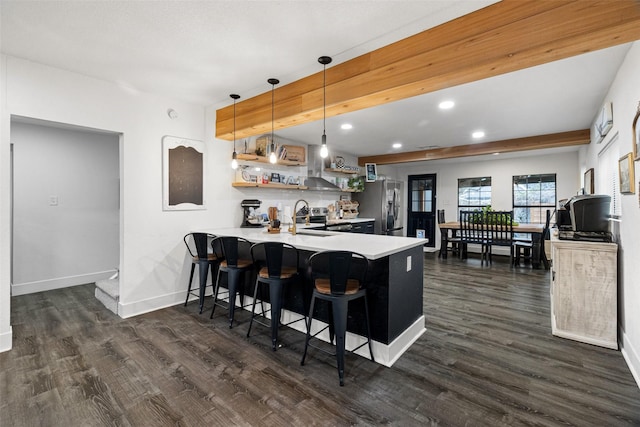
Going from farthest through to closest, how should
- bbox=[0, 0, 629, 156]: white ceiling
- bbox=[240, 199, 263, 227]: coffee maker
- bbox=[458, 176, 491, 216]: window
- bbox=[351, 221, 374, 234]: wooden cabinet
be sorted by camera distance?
bbox=[458, 176, 491, 216]: window → bbox=[351, 221, 374, 234]: wooden cabinet → bbox=[240, 199, 263, 227]: coffee maker → bbox=[0, 0, 629, 156]: white ceiling

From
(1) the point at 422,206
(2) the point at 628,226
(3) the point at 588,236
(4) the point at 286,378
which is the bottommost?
(4) the point at 286,378

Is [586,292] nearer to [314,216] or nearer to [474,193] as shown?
[314,216]

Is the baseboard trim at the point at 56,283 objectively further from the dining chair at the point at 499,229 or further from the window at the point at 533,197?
the window at the point at 533,197

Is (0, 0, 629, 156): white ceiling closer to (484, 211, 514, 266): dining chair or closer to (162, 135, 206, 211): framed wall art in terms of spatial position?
(162, 135, 206, 211): framed wall art

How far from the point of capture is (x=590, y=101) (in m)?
3.42

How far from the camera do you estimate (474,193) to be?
7.65m

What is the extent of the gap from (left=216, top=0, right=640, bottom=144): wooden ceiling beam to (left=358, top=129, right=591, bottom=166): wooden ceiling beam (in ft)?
12.7

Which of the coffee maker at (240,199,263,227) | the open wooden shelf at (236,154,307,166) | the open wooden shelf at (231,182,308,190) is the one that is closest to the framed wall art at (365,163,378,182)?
the open wooden shelf at (231,182,308,190)

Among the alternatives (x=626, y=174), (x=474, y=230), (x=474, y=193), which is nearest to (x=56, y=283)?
(x=626, y=174)

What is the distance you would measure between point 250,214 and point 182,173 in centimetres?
116

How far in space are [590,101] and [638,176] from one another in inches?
75.1

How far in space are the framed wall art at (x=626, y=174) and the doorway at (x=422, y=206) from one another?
5.79 meters

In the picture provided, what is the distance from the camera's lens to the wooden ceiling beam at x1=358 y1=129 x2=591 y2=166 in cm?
477

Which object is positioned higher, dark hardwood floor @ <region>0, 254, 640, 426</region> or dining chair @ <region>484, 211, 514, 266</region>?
dining chair @ <region>484, 211, 514, 266</region>
